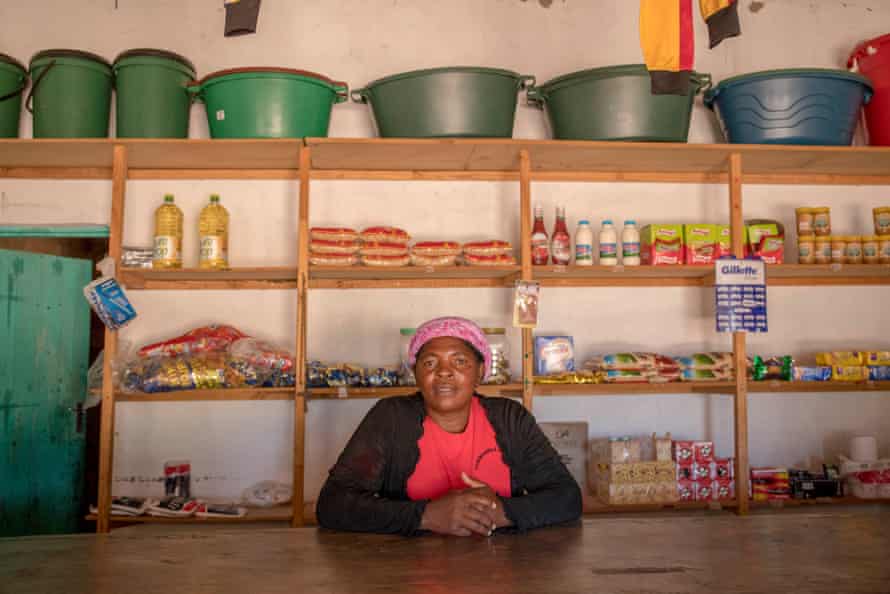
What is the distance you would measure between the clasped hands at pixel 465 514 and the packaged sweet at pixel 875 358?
265cm

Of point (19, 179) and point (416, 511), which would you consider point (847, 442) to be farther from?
point (19, 179)

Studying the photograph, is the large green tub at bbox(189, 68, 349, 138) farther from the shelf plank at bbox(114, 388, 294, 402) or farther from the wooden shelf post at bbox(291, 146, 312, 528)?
the shelf plank at bbox(114, 388, 294, 402)

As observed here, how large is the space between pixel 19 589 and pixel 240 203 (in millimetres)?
2740

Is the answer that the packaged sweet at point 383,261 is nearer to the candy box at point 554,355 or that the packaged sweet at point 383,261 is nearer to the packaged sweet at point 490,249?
the packaged sweet at point 490,249

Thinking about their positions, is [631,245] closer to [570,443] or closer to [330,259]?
[570,443]

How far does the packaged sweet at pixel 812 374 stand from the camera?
3.60 meters

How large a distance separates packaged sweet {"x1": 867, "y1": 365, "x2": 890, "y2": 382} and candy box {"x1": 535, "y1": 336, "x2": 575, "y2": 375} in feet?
5.02

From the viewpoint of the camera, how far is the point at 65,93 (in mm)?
3471

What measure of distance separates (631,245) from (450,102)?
1167mm

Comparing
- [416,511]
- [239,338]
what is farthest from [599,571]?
[239,338]

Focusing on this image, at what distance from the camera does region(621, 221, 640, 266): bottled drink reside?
11.9 ft

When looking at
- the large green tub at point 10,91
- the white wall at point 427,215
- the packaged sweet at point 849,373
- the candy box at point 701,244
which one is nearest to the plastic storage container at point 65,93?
the large green tub at point 10,91

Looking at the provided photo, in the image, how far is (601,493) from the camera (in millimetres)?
3527

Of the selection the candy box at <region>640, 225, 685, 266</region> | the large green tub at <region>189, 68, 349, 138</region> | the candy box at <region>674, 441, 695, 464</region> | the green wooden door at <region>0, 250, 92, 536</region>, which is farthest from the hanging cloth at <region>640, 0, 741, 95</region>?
the green wooden door at <region>0, 250, 92, 536</region>
